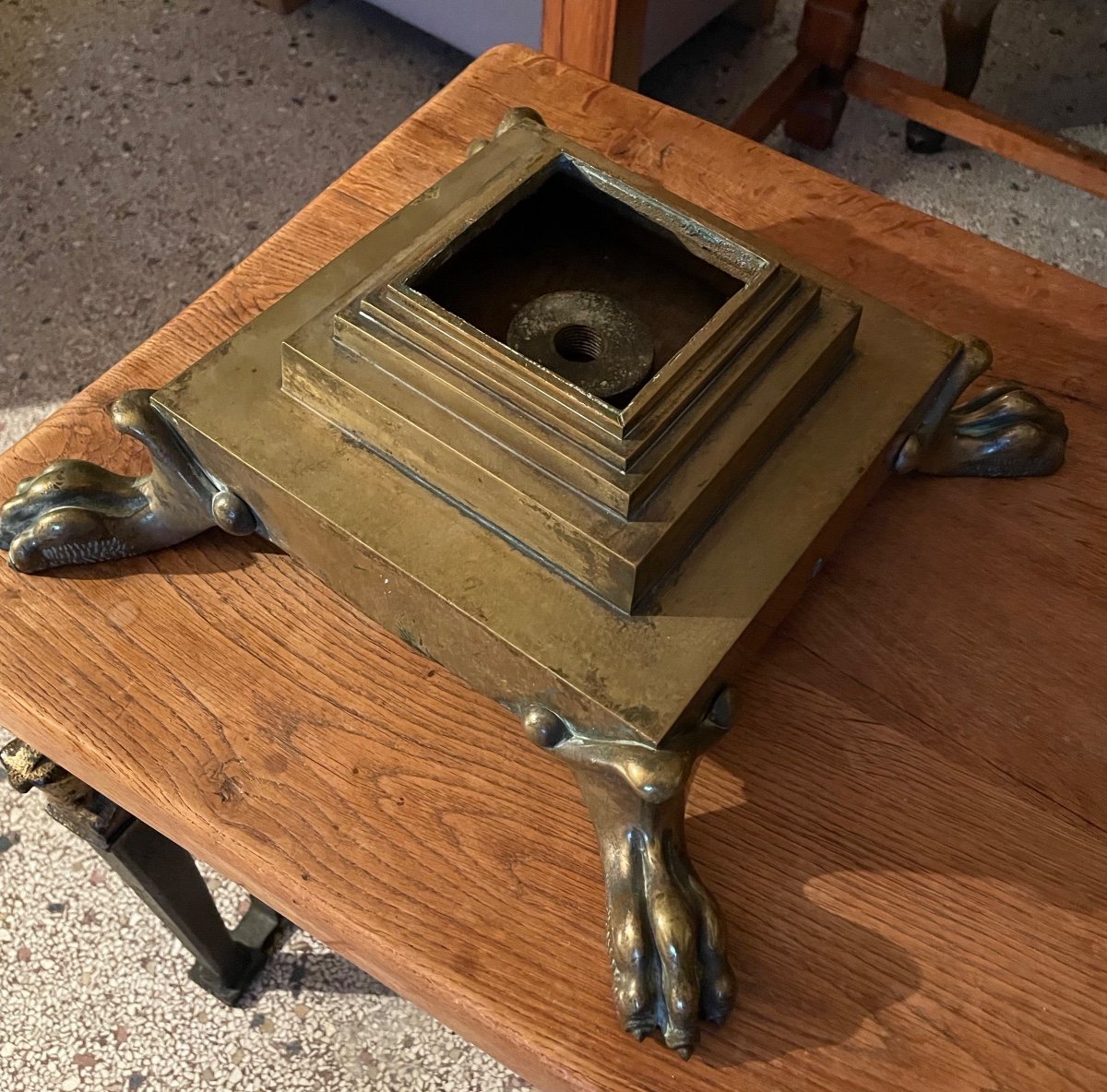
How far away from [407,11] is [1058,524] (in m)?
1.30

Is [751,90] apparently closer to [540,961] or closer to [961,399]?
[961,399]

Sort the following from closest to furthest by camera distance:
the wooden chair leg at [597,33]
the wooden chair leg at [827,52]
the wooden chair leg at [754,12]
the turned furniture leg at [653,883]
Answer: the turned furniture leg at [653,883] → the wooden chair leg at [597,33] → the wooden chair leg at [827,52] → the wooden chair leg at [754,12]

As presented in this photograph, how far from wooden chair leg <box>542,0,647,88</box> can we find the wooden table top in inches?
24.1

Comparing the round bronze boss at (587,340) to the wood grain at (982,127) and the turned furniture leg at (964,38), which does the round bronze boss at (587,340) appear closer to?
the wood grain at (982,127)

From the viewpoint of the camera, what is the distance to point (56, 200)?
63.7 inches

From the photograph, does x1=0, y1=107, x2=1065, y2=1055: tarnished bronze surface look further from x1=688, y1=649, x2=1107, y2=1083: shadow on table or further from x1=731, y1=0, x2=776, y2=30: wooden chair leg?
x1=731, y1=0, x2=776, y2=30: wooden chair leg

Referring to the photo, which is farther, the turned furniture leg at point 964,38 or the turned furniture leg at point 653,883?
the turned furniture leg at point 964,38

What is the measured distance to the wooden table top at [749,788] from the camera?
60 centimetres

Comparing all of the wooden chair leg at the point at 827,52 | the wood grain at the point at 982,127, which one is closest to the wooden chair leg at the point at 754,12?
the wooden chair leg at the point at 827,52

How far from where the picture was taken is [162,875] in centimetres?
83

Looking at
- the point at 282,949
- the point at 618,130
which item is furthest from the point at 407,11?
the point at 282,949

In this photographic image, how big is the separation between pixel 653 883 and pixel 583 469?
22 cm

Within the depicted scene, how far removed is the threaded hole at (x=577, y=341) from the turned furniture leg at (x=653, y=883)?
0.21 m

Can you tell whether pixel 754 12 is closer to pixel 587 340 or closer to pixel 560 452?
pixel 587 340
